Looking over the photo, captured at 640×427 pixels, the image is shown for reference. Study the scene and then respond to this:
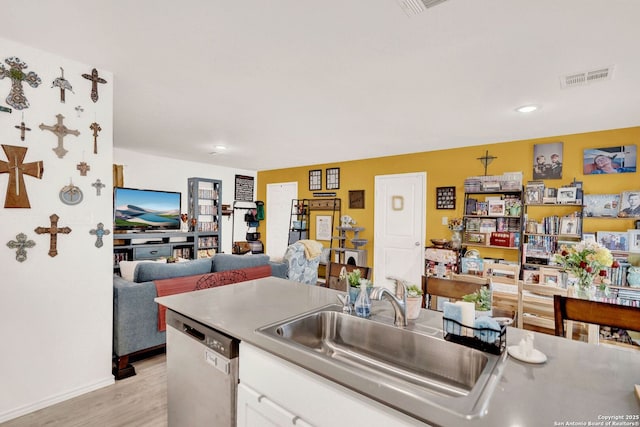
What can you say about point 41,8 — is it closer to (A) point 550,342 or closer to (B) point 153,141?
(A) point 550,342

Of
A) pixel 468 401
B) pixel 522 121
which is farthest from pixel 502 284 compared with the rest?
pixel 468 401

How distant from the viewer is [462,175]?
459 cm

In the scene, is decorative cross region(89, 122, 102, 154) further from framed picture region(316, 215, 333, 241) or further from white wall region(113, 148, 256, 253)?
framed picture region(316, 215, 333, 241)

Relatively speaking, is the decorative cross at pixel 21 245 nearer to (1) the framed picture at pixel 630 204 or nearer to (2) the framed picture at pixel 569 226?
(2) the framed picture at pixel 569 226

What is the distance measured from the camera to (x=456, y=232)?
4574mm

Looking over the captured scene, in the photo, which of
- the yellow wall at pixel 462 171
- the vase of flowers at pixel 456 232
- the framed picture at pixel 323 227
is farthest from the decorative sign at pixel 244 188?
the vase of flowers at pixel 456 232

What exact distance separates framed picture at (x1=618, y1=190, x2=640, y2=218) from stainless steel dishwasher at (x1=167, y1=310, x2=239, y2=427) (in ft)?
14.4

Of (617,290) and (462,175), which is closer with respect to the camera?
(617,290)

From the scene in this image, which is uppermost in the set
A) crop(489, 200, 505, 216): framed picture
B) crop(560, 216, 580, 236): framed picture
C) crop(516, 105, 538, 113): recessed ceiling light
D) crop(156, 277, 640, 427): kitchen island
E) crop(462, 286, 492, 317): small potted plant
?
crop(516, 105, 538, 113): recessed ceiling light

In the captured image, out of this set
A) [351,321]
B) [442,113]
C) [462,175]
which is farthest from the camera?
[462,175]

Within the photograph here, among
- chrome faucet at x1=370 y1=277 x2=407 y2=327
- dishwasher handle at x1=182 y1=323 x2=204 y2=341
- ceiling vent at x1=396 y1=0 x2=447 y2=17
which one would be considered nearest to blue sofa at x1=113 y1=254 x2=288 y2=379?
dishwasher handle at x1=182 y1=323 x2=204 y2=341

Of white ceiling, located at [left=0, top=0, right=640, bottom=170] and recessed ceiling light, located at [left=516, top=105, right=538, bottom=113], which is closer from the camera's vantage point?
white ceiling, located at [left=0, top=0, right=640, bottom=170]

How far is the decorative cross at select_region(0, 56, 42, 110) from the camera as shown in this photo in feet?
6.27

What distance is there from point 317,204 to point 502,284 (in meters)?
3.94
